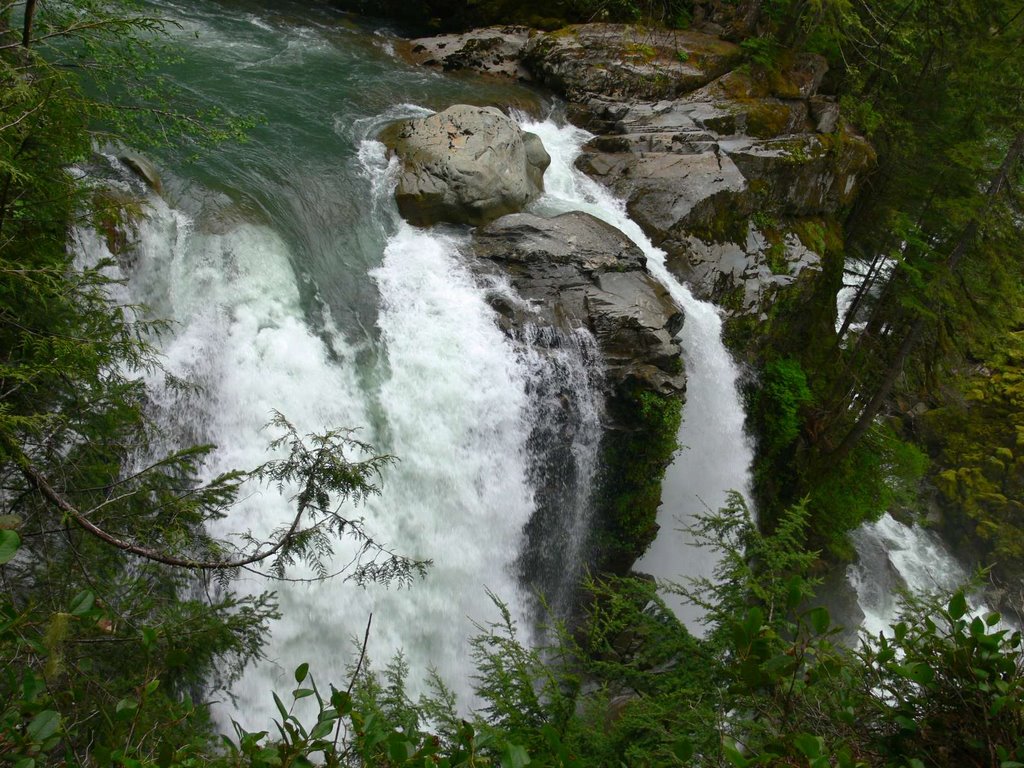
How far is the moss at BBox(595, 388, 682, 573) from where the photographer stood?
9.48 m

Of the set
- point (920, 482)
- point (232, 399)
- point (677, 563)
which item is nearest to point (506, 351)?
point (232, 399)

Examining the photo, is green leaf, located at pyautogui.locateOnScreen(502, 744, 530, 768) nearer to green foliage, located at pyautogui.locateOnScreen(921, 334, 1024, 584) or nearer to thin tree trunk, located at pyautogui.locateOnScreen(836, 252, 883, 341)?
thin tree trunk, located at pyautogui.locateOnScreen(836, 252, 883, 341)

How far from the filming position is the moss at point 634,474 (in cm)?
948

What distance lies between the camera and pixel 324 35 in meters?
15.7

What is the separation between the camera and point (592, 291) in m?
9.97

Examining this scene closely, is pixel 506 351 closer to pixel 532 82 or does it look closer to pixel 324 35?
pixel 532 82

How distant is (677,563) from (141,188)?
952 centimetres

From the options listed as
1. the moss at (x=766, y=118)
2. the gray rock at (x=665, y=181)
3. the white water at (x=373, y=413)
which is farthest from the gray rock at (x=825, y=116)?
the white water at (x=373, y=413)

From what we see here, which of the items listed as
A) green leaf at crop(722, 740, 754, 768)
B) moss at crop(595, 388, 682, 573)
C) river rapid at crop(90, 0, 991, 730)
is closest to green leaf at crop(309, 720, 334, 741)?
green leaf at crop(722, 740, 754, 768)

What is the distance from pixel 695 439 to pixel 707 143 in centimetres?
632

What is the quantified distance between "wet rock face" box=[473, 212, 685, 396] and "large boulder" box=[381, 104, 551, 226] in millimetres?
519

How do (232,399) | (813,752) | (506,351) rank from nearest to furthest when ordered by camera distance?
(813,752) < (232,399) < (506,351)

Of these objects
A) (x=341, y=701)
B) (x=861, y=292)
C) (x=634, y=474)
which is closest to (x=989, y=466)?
(x=861, y=292)

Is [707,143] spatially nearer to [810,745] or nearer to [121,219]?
[121,219]
